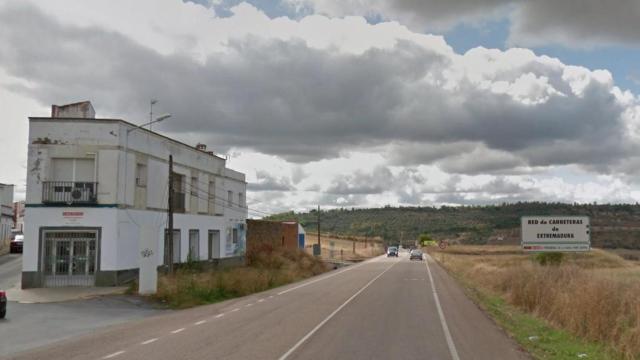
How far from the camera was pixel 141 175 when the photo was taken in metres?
35.8

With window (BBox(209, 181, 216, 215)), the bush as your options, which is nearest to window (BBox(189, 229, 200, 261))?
window (BBox(209, 181, 216, 215))

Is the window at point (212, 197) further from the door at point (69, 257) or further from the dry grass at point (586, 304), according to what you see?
the dry grass at point (586, 304)

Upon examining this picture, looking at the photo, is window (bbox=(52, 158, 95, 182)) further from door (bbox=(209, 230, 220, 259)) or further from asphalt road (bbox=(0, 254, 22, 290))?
door (bbox=(209, 230, 220, 259))

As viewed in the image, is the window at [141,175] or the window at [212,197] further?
the window at [212,197]

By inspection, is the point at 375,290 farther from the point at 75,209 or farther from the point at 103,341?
the point at 103,341

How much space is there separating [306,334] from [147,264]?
45.7ft

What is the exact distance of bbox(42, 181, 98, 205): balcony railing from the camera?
31969 millimetres

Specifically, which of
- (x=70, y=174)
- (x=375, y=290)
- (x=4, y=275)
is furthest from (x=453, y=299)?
(x=4, y=275)

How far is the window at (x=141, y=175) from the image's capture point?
1398 inches

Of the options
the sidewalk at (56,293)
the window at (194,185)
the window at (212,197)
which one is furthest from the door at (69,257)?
the window at (212,197)

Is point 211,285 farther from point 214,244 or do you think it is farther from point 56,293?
point 214,244

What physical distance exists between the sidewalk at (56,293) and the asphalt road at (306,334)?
666 cm

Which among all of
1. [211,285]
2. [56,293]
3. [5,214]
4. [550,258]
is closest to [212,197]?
[211,285]

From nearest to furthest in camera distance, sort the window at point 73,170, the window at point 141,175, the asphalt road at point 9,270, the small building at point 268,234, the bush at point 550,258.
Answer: the window at point 73,170, the bush at point 550,258, the asphalt road at point 9,270, the window at point 141,175, the small building at point 268,234
